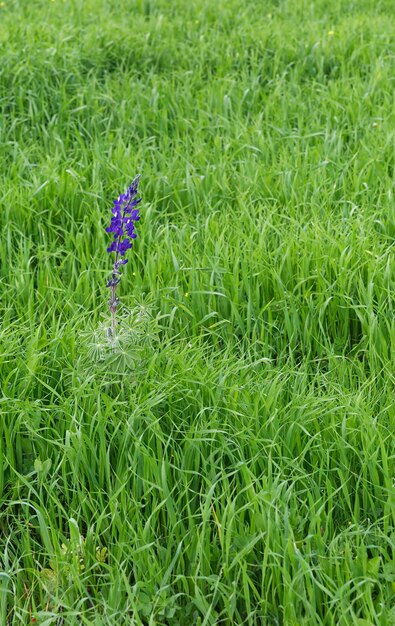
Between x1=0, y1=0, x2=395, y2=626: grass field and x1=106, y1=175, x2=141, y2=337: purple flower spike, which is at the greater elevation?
x1=106, y1=175, x2=141, y2=337: purple flower spike

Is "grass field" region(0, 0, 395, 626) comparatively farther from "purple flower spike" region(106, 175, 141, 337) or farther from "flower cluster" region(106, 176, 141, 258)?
"flower cluster" region(106, 176, 141, 258)

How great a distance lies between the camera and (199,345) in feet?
9.04

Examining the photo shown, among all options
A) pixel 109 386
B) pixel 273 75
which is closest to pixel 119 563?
pixel 109 386

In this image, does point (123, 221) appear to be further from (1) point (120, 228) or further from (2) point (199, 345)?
(2) point (199, 345)

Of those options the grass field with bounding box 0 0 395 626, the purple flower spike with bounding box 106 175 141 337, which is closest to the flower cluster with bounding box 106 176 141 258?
the purple flower spike with bounding box 106 175 141 337

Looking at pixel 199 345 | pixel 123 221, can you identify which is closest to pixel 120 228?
pixel 123 221

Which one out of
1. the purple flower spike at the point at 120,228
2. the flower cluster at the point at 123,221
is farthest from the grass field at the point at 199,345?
the flower cluster at the point at 123,221

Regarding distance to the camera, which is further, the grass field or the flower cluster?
the flower cluster

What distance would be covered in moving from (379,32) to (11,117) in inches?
101

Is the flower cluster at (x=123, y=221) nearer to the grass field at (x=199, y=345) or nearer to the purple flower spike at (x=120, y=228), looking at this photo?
the purple flower spike at (x=120, y=228)

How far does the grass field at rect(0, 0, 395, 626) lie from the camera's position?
2.06 meters

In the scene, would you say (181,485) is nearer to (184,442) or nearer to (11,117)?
(184,442)

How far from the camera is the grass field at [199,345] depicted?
81.0 inches

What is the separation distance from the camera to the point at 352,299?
2.98 metres
